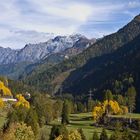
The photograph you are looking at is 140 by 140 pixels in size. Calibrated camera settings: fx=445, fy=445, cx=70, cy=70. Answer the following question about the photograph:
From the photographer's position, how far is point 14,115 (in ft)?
521

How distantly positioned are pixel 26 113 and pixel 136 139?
6599 centimetres

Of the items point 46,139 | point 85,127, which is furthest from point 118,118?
point 46,139

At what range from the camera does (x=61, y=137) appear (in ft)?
380

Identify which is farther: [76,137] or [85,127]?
[85,127]

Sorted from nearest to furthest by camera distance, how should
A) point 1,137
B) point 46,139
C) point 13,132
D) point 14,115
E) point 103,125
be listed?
point 1,137, point 13,132, point 46,139, point 14,115, point 103,125

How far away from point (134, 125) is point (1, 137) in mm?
91348

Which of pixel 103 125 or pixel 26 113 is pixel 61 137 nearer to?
pixel 26 113

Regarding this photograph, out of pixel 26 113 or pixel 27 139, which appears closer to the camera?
pixel 27 139

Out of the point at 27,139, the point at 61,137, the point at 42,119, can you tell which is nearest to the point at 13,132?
the point at 27,139

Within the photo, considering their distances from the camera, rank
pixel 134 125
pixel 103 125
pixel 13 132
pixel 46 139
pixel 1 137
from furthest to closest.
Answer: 1. pixel 103 125
2. pixel 134 125
3. pixel 46 139
4. pixel 13 132
5. pixel 1 137

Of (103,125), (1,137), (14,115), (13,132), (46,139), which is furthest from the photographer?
(103,125)

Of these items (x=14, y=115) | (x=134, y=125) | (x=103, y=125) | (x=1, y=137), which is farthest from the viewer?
(x=103, y=125)

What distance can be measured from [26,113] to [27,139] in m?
50.8

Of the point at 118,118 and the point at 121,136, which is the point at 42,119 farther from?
the point at 121,136
